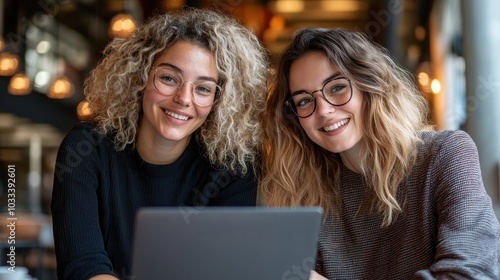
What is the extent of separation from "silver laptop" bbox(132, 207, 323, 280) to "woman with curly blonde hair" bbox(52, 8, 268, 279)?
68 cm

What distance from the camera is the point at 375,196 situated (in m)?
1.87

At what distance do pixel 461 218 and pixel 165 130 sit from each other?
85 centimetres

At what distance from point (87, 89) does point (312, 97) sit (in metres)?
0.85

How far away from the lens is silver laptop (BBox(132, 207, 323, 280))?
3.87ft

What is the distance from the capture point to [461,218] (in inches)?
63.0

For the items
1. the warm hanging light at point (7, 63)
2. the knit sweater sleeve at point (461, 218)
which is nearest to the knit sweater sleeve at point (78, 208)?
the knit sweater sleeve at point (461, 218)

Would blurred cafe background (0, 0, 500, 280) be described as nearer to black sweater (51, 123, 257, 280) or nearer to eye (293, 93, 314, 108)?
black sweater (51, 123, 257, 280)

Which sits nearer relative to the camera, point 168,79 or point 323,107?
point 323,107

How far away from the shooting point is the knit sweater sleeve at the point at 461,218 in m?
1.50

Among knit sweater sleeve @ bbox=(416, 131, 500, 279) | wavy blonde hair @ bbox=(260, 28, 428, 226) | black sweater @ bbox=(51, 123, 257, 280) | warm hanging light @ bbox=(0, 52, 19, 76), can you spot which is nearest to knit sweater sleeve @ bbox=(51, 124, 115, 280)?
black sweater @ bbox=(51, 123, 257, 280)

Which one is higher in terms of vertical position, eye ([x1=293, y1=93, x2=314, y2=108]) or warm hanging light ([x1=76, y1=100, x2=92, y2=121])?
eye ([x1=293, y1=93, x2=314, y2=108])

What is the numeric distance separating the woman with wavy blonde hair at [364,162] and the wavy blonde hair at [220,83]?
13 centimetres

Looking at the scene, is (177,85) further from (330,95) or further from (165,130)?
(330,95)

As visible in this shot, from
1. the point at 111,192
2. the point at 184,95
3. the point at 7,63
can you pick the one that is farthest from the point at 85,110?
the point at 7,63
